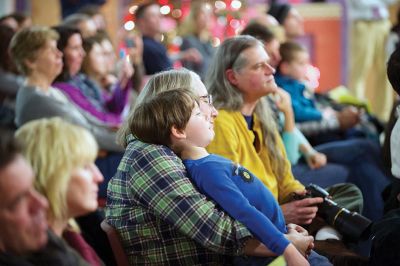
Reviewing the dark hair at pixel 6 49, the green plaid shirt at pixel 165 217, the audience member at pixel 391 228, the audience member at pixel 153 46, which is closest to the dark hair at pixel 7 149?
the green plaid shirt at pixel 165 217

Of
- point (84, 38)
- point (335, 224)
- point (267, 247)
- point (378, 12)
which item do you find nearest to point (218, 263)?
point (267, 247)

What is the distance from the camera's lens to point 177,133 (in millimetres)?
2193

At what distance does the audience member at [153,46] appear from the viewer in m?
5.30

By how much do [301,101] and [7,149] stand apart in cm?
289

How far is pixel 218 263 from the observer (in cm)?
222

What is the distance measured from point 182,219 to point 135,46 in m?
3.04

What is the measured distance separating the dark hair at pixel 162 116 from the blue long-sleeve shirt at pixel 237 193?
0.12m

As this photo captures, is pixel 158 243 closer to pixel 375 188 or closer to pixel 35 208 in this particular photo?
pixel 35 208

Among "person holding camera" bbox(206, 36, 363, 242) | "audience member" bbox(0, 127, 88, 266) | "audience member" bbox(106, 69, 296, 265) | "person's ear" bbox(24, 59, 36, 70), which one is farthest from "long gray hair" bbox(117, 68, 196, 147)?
"person's ear" bbox(24, 59, 36, 70)

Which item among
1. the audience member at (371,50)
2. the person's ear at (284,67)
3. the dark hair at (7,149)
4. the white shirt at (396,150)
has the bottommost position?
the audience member at (371,50)

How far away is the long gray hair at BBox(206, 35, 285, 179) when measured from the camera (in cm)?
291

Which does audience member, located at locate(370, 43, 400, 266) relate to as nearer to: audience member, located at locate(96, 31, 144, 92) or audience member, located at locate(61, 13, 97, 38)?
audience member, located at locate(96, 31, 144, 92)

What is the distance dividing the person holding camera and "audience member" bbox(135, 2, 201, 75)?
225 cm

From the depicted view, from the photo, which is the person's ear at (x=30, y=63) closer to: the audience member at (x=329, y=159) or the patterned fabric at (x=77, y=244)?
the audience member at (x=329, y=159)
